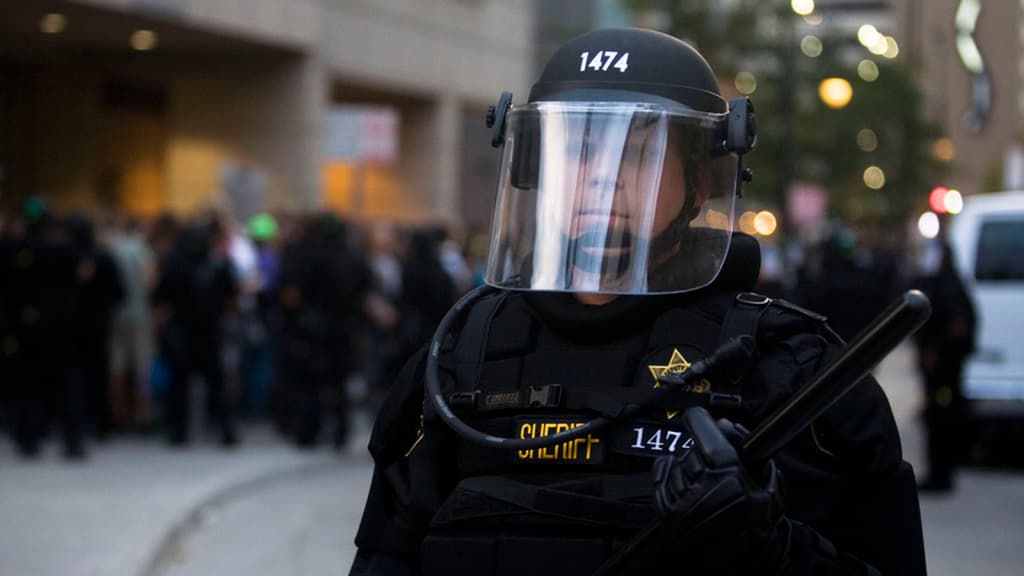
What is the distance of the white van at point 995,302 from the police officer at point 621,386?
32.9 ft

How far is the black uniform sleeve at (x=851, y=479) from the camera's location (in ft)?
7.81

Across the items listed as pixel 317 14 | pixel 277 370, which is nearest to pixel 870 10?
pixel 317 14

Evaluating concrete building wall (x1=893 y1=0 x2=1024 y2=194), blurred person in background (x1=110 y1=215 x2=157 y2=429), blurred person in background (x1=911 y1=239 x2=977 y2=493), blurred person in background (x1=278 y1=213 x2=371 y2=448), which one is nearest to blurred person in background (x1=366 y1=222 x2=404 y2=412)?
blurred person in background (x1=278 y1=213 x2=371 y2=448)

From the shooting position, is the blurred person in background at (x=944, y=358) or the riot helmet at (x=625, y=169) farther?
the blurred person in background at (x=944, y=358)

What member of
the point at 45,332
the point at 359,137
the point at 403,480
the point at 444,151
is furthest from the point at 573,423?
the point at 444,151

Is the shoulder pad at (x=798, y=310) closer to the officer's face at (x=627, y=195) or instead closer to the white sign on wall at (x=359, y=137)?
the officer's face at (x=627, y=195)

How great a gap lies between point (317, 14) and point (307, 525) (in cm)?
1294

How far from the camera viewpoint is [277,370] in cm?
1361

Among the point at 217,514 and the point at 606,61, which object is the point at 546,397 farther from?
the point at 217,514

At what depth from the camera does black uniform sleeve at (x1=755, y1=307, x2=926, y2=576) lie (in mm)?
2381

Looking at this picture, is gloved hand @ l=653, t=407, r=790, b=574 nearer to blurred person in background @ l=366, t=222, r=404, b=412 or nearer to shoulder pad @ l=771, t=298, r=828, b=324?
shoulder pad @ l=771, t=298, r=828, b=324

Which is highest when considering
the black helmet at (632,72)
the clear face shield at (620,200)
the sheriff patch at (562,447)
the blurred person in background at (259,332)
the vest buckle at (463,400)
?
the black helmet at (632,72)

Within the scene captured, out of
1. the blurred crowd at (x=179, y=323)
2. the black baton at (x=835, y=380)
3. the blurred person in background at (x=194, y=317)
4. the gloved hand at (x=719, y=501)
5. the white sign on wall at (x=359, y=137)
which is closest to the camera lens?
the black baton at (x=835, y=380)

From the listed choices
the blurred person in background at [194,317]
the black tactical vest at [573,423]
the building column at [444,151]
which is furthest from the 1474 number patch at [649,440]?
the building column at [444,151]
